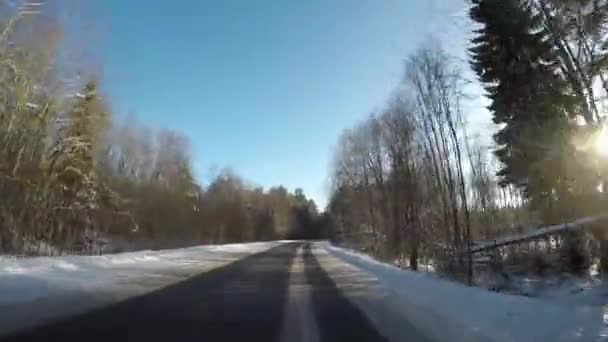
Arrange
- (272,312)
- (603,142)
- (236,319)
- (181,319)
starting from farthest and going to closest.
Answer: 1. (603,142)
2. (272,312)
3. (236,319)
4. (181,319)

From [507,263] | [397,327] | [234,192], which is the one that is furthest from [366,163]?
[234,192]

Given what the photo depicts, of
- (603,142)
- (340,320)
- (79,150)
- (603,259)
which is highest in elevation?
(79,150)

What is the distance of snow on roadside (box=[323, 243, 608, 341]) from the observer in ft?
25.0

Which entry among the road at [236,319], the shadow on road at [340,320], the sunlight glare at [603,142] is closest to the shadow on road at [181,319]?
the road at [236,319]

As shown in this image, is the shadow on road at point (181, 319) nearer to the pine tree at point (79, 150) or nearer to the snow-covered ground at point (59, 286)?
the snow-covered ground at point (59, 286)

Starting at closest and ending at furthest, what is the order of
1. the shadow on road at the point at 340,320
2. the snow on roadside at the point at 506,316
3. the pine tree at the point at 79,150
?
the snow on roadside at the point at 506,316, the shadow on road at the point at 340,320, the pine tree at the point at 79,150

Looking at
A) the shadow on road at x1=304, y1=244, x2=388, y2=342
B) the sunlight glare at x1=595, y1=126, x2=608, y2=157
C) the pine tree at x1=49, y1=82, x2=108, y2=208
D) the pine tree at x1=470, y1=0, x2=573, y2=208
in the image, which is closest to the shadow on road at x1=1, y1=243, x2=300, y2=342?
the shadow on road at x1=304, y1=244, x2=388, y2=342

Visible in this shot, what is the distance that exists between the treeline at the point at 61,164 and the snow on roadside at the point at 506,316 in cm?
1833

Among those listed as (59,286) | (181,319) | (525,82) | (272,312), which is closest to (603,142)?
(525,82)

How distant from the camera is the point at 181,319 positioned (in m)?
9.95

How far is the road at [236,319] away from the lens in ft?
27.0

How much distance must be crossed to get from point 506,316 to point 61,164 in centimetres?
3167

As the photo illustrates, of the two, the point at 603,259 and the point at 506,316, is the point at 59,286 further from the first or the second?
the point at 603,259

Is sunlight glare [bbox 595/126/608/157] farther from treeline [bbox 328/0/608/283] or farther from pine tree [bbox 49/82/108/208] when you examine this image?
pine tree [bbox 49/82/108/208]
